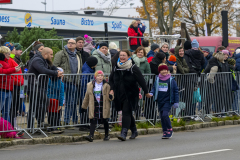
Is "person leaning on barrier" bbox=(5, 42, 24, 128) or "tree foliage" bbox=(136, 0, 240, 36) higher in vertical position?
"tree foliage" bbox=(136, 0, 240, 36)

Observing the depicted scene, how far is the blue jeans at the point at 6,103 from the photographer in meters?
9.48

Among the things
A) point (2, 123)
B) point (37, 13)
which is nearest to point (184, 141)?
point (2, 123)

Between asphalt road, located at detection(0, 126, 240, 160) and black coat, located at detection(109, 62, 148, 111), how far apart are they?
0.88 meters

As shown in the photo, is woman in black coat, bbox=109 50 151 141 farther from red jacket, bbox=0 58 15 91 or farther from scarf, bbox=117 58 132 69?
red jacket, bbox=0 58 15 91

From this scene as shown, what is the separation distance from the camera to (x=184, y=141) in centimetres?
959

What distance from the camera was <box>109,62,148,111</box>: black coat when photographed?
9852 mm

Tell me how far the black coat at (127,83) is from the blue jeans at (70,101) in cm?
102

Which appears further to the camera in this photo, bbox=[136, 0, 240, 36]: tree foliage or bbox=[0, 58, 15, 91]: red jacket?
bbox=[136, 0, 240, 36]: tree foliage

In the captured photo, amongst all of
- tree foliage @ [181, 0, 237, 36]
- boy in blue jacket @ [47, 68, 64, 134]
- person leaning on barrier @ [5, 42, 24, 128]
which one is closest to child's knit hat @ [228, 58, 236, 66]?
boy in blue jacket @ [47, 68, 64, 134]

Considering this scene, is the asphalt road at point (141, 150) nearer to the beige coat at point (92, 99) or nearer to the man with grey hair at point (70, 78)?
the beige coat at point (92, 99)

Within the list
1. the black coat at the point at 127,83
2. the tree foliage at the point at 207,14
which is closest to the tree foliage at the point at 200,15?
the tree foliage at the point at 207,14

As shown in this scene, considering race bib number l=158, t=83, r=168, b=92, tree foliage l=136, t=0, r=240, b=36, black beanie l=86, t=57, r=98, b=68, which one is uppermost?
tree foliage l=136, t=0, r=240, b=36

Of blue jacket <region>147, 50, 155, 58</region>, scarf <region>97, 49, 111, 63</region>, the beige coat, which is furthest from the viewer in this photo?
blue jacket <region>147, 50, 155, 58</region>

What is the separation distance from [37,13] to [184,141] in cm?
2788
